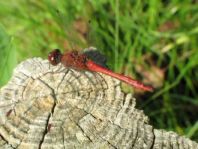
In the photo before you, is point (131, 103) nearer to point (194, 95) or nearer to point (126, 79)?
point (126, 79)

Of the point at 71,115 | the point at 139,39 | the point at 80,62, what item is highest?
the point at 139,39

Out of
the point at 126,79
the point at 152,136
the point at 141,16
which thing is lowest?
the point at 152,136

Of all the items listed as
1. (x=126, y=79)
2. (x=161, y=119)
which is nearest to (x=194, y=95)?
(x=161, y=119)

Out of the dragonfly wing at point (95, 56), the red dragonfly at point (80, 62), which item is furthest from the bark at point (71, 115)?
the dragonfly wing at point (95, 56)

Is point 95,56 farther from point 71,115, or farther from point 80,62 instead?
point 71,115

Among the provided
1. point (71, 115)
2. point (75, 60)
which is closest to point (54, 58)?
point (75, 60)

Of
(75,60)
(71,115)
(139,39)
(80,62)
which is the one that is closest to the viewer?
(71,115)

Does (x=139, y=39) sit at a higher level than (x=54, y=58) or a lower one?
higher

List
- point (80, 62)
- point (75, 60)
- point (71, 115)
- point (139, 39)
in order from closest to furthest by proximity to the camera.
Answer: point (71, 115) → point (80, 62) → point (75, 60) → point (139, 39)
